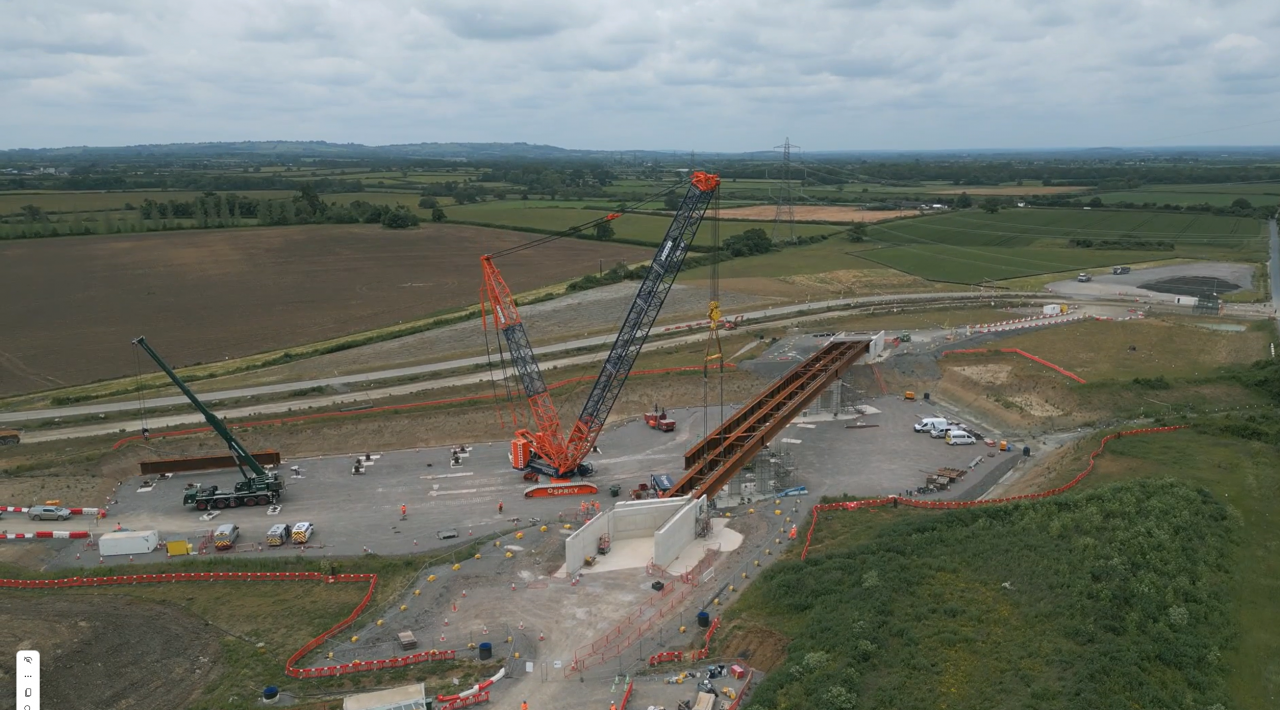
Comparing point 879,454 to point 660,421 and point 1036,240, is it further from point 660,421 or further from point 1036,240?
point 1036,240

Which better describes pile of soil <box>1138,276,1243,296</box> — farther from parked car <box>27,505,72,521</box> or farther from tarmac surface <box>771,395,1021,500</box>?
parked car <box>27,505,72,521</box>

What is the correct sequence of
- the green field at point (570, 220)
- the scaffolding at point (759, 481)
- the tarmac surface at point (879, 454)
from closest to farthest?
1. the scaffolding at point (759, 481)
2. the tarmac surface at point (879, 454)
3. the green field at point (570, 220)

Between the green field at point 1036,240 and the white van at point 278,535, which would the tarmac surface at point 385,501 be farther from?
the green field at point 1036,240

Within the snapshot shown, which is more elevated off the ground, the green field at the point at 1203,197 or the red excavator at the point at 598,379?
the green field at the point at 1203,197

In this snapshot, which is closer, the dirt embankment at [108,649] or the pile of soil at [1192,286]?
the dirt embankment at [108,649]

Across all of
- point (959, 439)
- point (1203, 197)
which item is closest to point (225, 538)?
point (959, 439)

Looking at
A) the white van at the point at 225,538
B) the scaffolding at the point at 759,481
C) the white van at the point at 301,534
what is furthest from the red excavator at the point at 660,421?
the white van at the point at 225,538
